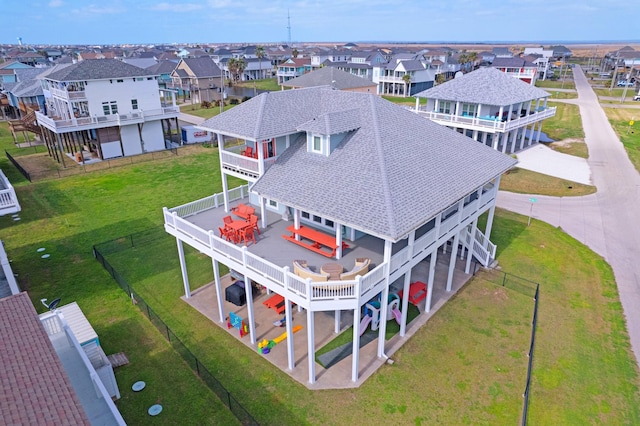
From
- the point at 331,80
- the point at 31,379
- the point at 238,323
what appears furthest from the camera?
the point at 331,80

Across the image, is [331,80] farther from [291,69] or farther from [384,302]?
[291,69]

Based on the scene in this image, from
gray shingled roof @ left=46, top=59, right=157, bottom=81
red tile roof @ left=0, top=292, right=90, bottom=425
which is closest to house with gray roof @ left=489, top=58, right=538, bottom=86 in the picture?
gray shingled roof @ left=46, top=59, right=157, bottom=81

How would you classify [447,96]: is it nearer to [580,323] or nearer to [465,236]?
[465,236]

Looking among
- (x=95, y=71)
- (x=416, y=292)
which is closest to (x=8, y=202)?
(x=416, y=292)

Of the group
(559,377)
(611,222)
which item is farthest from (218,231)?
(611,222)

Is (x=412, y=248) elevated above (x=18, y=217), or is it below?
above
